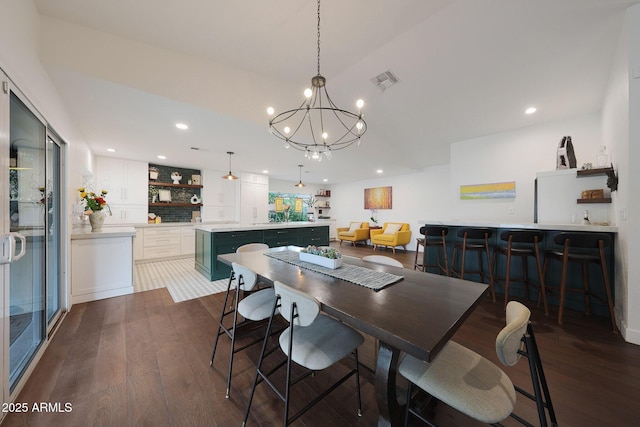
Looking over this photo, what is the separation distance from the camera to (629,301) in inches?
79.7

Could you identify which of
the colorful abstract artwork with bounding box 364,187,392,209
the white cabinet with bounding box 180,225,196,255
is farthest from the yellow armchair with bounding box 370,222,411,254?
the white cabinet with bounding box 180,225,196,255

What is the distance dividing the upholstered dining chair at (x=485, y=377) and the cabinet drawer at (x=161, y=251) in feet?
20.0

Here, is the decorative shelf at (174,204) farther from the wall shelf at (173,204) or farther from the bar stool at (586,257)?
the bar stool at (586,257)

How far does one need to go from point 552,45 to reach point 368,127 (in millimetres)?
2770

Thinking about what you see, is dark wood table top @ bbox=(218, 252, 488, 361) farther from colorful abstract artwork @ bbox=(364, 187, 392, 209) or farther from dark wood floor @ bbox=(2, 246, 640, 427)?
colorful abstract artwork @ bbox=(364, 187, 392, 209)

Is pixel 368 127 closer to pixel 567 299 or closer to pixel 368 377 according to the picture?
pixel 567 299

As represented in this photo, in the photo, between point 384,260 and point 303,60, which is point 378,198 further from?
point 384,260

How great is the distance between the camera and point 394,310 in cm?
113

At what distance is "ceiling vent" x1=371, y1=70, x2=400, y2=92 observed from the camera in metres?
3.41

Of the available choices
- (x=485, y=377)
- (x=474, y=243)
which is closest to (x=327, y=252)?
(x=485, y=377)

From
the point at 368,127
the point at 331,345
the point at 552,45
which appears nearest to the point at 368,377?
the point at 331,345

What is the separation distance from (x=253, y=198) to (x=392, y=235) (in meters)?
4.33

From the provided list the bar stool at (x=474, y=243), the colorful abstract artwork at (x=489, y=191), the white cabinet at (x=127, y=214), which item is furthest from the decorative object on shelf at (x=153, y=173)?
the colorful abstract artwork at (x=489, y=191)

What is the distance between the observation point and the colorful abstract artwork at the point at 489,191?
413cm
